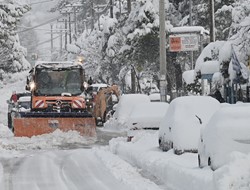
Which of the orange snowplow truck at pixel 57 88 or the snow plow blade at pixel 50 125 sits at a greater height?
the orange snowplow truck at pixel 57 88

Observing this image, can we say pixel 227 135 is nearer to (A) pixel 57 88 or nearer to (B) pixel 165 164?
(B) pixel 165 164

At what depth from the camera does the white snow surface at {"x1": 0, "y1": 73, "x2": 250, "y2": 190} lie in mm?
9140

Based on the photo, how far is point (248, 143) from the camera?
1066 centimetres

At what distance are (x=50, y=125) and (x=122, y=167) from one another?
8.31 metres

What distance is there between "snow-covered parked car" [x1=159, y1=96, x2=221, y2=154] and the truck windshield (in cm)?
891

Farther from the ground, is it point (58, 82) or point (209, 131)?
point (58, 82)

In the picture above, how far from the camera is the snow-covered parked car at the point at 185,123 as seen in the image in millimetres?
14320

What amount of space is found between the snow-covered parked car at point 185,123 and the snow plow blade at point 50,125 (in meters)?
6.70

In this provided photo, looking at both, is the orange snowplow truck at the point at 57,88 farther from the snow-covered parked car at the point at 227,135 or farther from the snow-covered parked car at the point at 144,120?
the snow-covered parked car at the point at 227,135

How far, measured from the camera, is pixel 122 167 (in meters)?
14.2

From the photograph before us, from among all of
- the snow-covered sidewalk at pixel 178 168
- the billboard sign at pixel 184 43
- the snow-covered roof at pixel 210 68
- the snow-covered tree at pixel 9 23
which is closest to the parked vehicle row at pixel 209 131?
the snow-covered sidewalk at pixel 178 168

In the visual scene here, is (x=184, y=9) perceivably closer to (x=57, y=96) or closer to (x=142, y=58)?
(x=142, y=58)

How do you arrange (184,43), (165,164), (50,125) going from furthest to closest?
(184,43) → (50,125) → (165,164)

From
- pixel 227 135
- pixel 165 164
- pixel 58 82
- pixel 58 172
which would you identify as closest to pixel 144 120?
pixel 58 172
